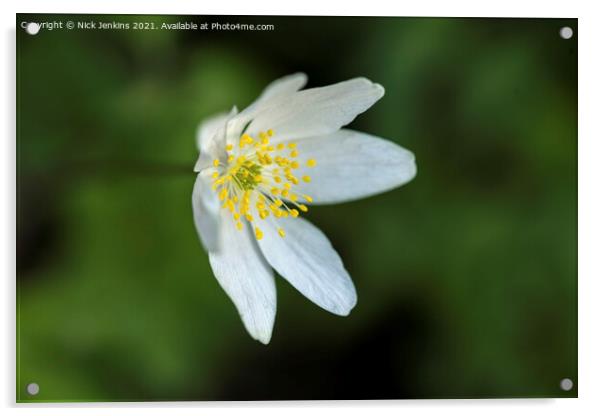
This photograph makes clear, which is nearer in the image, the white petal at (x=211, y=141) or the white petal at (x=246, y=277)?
the white petal at (x=211, y=141)

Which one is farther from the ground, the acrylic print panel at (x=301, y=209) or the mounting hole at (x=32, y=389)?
the acrylic print panel at (x=301, y=209)

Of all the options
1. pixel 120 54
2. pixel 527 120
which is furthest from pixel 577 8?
pixel 120 54

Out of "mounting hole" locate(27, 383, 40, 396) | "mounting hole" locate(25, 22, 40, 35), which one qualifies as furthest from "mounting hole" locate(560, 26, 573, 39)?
"mounting hole" locate(27, 383, 40, 396)

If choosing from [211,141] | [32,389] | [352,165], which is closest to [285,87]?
[211,141]

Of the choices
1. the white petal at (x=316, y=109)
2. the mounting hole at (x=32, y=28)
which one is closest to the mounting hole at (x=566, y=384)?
the white petal at (x=316, y=109)

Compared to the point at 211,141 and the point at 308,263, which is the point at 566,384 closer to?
the point at 308,263

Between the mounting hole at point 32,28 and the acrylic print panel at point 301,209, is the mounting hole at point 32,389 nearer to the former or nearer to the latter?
the acrylic print panel at point 301,209

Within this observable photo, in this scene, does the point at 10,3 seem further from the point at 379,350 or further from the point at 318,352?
the point at 379,350
